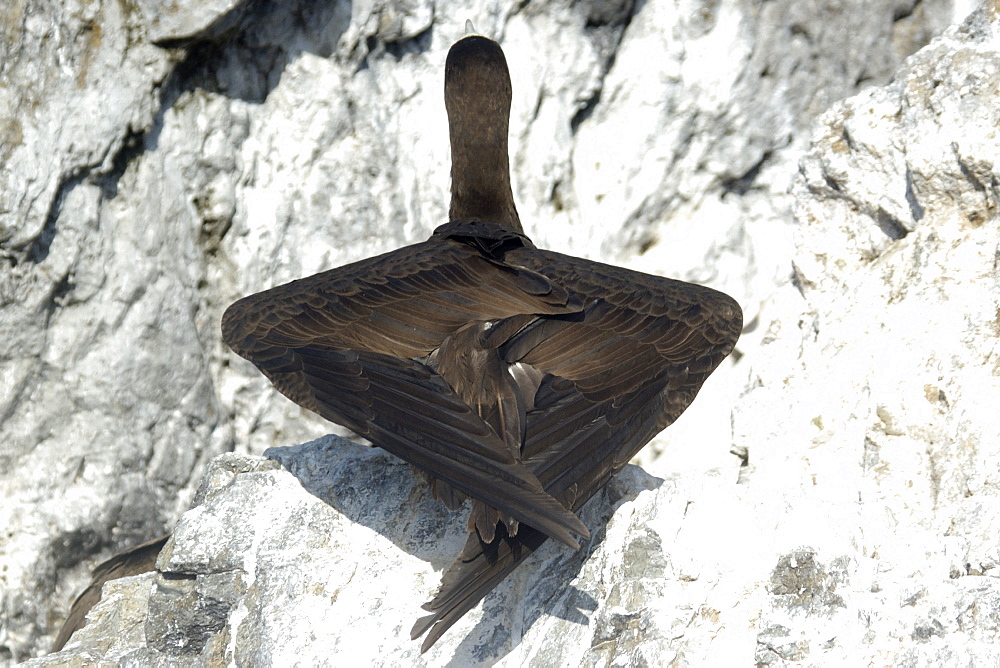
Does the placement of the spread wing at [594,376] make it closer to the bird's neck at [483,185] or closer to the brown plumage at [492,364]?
the brown plumage at [492,364]

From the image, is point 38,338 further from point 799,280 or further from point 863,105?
point 863,105

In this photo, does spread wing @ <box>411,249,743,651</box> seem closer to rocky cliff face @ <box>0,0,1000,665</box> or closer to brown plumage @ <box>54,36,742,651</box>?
brown plumage @ <box>54,36,742,651</box>

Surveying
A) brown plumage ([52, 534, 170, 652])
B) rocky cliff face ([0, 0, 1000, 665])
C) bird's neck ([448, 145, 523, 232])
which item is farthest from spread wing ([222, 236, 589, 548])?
brown plumage ([52, 534, 170, 652])

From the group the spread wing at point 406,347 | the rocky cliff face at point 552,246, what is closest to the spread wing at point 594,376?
the spread wing at point 406,347

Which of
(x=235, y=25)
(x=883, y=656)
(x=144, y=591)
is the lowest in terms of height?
(x=144, y=591)

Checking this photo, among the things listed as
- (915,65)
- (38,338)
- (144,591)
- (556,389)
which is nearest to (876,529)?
(556,389)

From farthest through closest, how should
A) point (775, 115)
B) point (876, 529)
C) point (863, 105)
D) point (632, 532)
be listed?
point (775, 115) < point (863, 105) < point (632, 532) < point (876, 529)
